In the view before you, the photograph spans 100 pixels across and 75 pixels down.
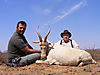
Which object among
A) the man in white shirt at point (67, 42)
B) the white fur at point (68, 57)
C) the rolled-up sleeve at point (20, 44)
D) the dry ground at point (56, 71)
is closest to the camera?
the dry ground at point (56, 71)

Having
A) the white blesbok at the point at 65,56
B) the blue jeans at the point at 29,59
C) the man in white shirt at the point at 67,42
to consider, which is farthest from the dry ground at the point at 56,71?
the man in white shirt at the point at 67,42

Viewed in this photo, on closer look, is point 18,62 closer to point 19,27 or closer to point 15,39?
point 15,39

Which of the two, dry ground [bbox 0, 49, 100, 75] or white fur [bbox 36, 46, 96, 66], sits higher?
white fur [bbox 36, 46, 96, 66]

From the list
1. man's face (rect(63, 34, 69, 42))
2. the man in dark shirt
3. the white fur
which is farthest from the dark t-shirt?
man's face (rect(63, 34, 69, 42))

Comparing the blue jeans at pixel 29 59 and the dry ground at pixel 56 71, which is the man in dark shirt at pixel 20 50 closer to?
the blue jeans at pixel 29 59

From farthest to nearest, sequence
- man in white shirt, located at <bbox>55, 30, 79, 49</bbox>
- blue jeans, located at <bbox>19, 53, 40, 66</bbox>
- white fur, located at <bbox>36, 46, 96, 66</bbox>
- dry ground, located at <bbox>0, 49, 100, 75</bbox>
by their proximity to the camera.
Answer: man in white shirt, located at <bbox>55, 30, 79, 49</bbox> → blue jeans, located at <bbox>19, 53, 40, 66</bbox> → white fur, located at <bbox>36, 46, 96, 66</bbox> → dry ground, located at <bbox>0, 49, 100, 75</bbox>

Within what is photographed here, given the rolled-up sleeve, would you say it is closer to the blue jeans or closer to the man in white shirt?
the blue jeans

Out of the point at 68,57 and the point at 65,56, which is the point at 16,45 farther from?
the point at 68,57

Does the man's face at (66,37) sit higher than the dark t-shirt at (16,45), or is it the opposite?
the man's face at (66,37)

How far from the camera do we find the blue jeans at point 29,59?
220 inches

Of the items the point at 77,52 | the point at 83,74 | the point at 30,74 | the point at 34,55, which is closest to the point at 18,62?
the point at 34,55

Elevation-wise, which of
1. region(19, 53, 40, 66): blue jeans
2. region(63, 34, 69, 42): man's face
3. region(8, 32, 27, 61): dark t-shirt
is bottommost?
region(19, 53, 40, 66): blue jeans

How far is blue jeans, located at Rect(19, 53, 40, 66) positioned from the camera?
5598 mm

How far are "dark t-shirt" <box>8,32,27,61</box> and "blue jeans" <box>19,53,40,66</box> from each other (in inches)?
11.8
